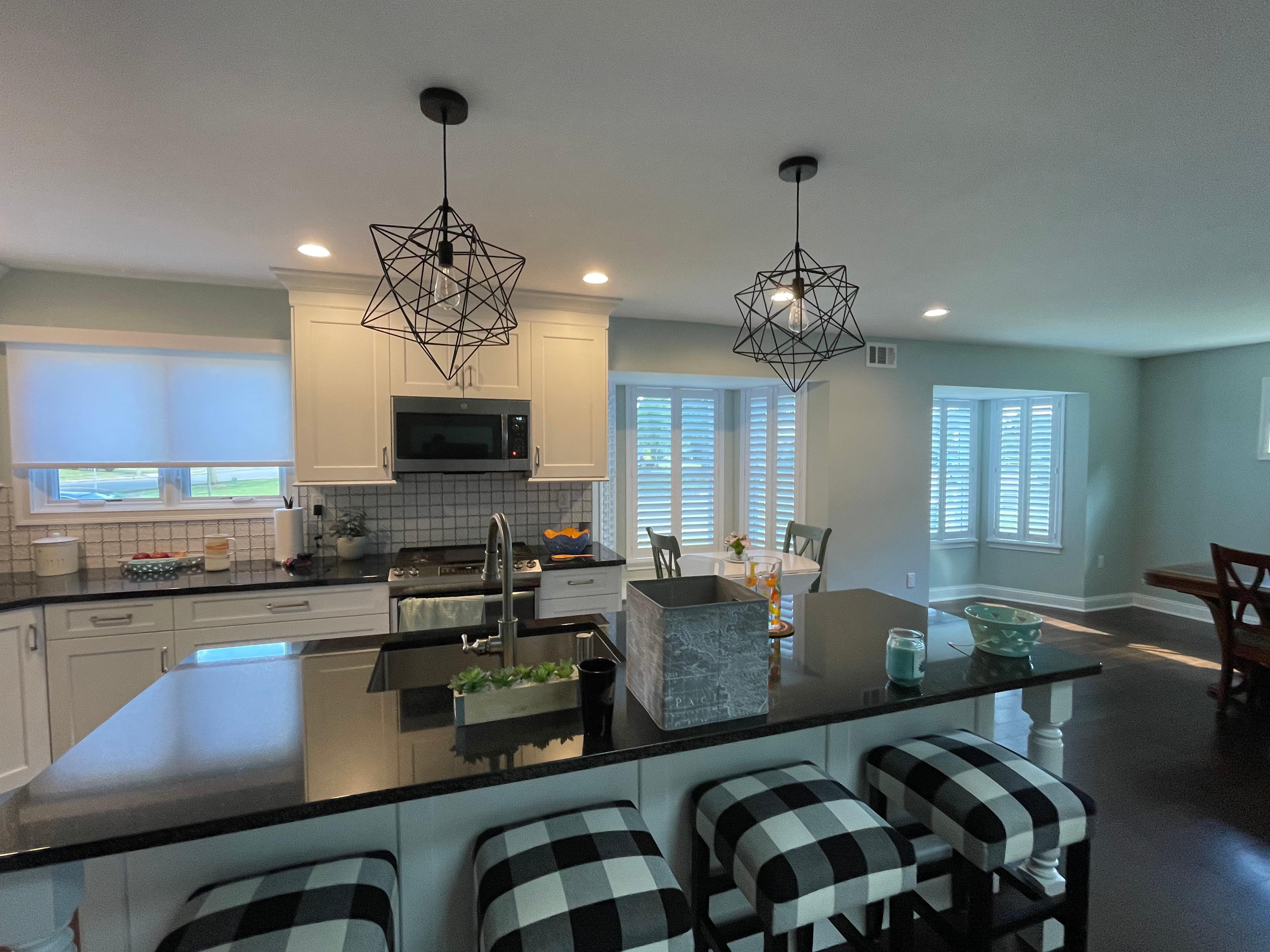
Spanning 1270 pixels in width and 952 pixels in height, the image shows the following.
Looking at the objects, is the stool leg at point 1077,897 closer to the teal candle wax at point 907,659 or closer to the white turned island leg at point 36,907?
the teal candle wax at point 907,659

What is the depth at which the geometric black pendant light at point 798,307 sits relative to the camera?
173cm

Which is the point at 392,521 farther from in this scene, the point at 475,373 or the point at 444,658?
the point at 444,658

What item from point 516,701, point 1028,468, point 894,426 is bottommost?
point 516,701

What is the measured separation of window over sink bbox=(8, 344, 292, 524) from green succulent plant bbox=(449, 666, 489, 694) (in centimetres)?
259

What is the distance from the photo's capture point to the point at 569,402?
3.38 m

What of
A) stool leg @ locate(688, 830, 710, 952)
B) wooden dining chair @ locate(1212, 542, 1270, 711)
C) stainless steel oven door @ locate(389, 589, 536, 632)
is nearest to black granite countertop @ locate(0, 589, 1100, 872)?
stool leg @ locate(688, 830, 710, 952)

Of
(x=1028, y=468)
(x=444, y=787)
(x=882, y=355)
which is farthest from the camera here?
(x=1028, y=468)

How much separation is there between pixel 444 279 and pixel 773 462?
3637 mm

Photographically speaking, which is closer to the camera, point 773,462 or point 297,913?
point 297,913

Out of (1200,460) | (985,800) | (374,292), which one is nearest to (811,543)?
(985,800)

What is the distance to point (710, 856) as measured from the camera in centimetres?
147

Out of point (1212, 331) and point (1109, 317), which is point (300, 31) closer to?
point (1109, 317)

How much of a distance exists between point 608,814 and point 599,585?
201 cm

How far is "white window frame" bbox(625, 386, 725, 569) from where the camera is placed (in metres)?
4.60
